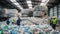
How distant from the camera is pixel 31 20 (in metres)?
24.9

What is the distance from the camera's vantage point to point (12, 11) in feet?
119

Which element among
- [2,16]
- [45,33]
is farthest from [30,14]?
[45,33]

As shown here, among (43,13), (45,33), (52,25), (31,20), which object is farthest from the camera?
(43,13)

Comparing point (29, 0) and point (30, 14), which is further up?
point (29, 0)

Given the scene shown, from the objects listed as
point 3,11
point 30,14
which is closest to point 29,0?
point 30,14

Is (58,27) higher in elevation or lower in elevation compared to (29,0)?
lower

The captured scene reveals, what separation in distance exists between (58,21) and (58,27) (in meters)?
0.67

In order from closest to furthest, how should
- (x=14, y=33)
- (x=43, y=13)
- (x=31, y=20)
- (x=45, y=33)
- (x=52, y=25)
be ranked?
(x=14, y=33), (x=45, y=33), (x=52, y=25), (x=31, y=20), (x=43, y=13)

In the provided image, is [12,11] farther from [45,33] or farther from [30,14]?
[45,33]

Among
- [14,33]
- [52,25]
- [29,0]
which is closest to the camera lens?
[14,33]

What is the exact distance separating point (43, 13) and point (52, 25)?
8952mm

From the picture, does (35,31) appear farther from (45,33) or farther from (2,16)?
(2,16)

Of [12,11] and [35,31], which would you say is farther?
[12,11]

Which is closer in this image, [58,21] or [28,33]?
[28,33]
